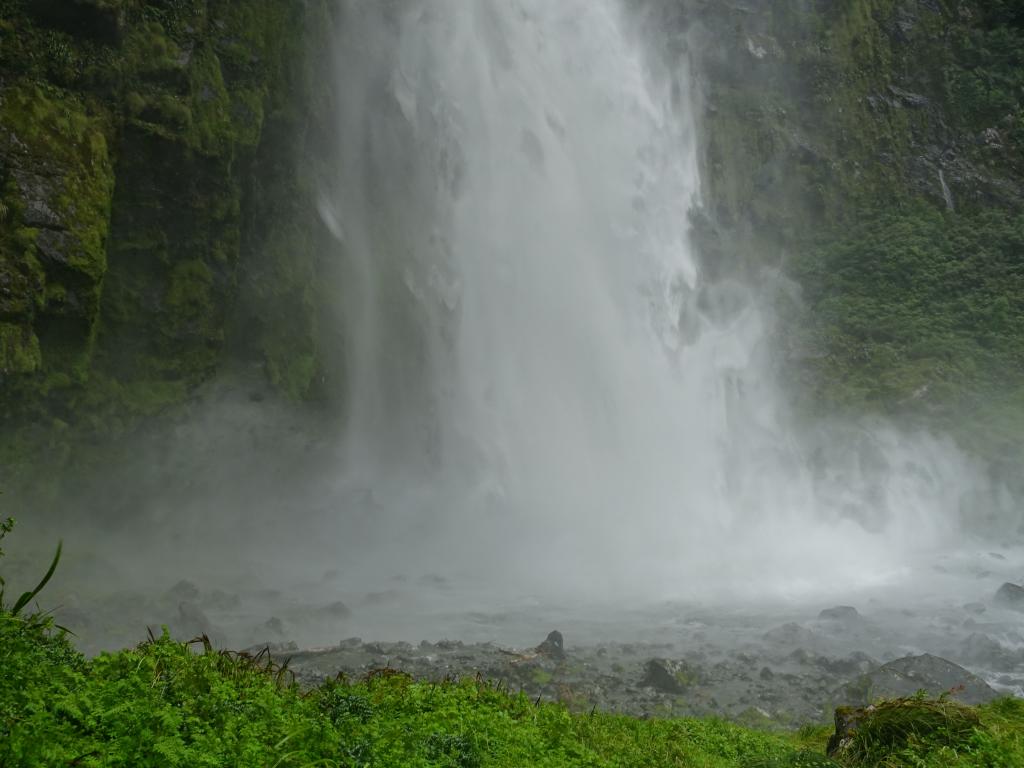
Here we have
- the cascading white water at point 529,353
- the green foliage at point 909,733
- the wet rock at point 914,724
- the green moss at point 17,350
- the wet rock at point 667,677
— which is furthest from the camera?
the cascading white water at point 529,353

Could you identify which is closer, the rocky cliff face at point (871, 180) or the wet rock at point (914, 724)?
the wet rock at point (914, 724)

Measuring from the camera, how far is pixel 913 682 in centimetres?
853

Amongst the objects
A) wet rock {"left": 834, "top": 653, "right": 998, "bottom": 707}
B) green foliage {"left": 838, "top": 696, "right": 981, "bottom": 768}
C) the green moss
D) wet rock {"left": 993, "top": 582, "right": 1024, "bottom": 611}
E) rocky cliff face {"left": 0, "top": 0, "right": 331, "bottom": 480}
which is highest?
rocky cliff face {"left": 0, "top": 0, "right": 331, "bottom": 480}

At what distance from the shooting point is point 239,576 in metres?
14.9

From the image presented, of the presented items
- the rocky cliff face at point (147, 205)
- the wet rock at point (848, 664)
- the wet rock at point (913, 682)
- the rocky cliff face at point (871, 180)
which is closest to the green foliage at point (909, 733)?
the wet rock at point (913, 682)

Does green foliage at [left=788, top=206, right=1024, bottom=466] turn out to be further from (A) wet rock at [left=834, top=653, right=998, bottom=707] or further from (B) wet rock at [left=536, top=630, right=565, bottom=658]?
(B) wet rock at [left=536, top=630, right=565, bottom=658]

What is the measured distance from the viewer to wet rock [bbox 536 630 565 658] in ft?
32.2

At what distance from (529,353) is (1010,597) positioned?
40.5 ft

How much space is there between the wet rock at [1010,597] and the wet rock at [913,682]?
6.77 metres

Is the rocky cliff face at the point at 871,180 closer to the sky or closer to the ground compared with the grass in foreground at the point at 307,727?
closer to the sky

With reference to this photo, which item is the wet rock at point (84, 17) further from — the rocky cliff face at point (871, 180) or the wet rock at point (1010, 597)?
the rocky cliff face at point (871, 180)

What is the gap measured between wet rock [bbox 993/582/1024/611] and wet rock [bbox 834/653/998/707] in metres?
6.77

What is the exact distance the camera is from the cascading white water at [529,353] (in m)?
19.6

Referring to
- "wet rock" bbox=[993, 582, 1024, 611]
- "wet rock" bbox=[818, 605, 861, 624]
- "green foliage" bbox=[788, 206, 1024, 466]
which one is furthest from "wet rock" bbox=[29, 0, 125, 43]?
"green foliage" bbox=[788, 206, 1024, 466]
